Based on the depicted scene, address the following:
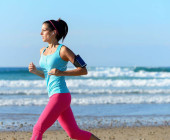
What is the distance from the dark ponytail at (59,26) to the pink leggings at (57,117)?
0.68 m

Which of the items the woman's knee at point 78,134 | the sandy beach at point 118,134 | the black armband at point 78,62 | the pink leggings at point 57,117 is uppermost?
the black armband at point 78,62

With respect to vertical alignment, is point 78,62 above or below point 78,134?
above

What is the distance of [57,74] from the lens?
3582 millimetres

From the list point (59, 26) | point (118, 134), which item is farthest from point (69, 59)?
point (118, 134)

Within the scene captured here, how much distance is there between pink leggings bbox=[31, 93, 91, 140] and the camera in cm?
355

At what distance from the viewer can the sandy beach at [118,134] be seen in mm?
6672

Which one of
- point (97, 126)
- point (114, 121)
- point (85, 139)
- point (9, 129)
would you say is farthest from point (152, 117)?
point (85, 139)

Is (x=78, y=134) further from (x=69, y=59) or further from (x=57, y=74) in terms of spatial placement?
(x=69, y=59)

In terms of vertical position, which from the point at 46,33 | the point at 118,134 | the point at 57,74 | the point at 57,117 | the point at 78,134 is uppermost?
the point at 46,33

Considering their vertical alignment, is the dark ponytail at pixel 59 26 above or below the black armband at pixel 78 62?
above

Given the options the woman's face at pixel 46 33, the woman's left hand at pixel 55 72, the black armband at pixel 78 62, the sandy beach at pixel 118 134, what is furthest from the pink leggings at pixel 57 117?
the sandy beach at pixel 118 134

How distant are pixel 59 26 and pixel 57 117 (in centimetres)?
100

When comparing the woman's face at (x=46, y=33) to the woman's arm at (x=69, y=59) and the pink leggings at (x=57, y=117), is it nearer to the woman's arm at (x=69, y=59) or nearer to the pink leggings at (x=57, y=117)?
the woman's arm at (x=69, y=59)

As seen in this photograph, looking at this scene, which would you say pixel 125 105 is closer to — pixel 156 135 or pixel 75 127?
pixel 156 135
